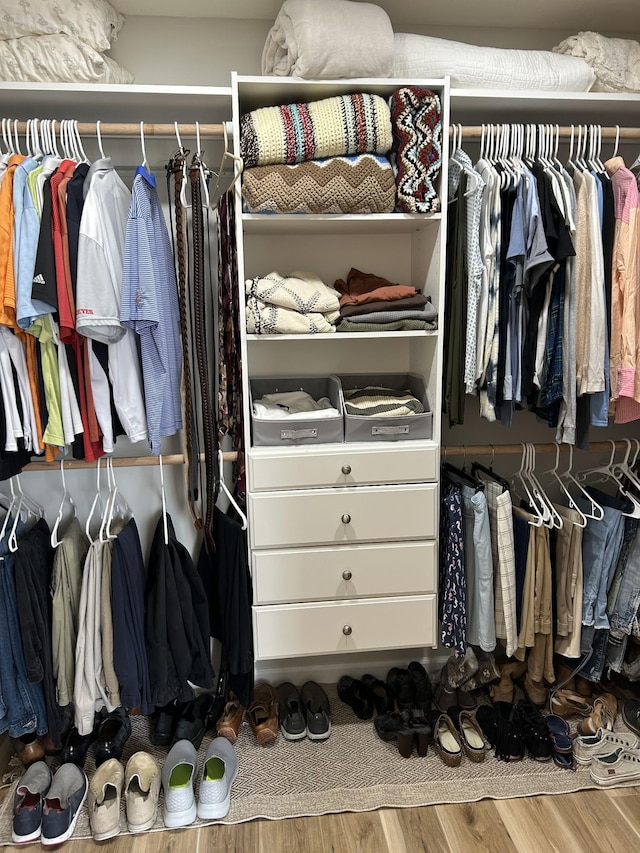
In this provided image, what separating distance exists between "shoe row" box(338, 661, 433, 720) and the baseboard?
0.06 metres

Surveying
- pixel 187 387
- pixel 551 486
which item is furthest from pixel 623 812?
pixel 187 387

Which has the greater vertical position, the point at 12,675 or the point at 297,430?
Answer: the point at 297,430

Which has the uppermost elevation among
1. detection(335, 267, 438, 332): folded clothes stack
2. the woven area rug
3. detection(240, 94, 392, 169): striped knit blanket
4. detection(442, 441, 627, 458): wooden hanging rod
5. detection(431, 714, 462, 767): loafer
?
detection(240, 94, 392, 169): striped knit blanket

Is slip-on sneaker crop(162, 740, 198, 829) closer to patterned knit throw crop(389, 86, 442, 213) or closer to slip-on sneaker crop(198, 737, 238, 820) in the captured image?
slip-on sneaker crop(198, 737, 238, 820)

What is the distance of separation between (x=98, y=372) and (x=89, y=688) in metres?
1.01

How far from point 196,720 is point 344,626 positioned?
0.64 m

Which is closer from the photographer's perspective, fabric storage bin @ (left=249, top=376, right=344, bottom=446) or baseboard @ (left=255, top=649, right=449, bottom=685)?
fabric storage bin @ (left=249, top=376, right=344, bottom=446)

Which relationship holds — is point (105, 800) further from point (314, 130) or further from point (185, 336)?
point (314, 130)

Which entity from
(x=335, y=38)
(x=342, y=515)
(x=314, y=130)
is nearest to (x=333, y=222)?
(x=314, y=130)

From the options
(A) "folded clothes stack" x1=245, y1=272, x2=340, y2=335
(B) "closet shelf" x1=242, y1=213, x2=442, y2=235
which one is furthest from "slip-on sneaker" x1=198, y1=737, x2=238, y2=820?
(B) "closet shelf" x1=242, y1=213, x2=442, y2=235

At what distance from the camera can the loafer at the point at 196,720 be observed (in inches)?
83.8

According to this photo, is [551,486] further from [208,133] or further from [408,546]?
[208,133]

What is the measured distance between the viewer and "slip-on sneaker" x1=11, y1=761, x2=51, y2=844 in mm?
1787

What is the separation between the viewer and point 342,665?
2512 millimetres
